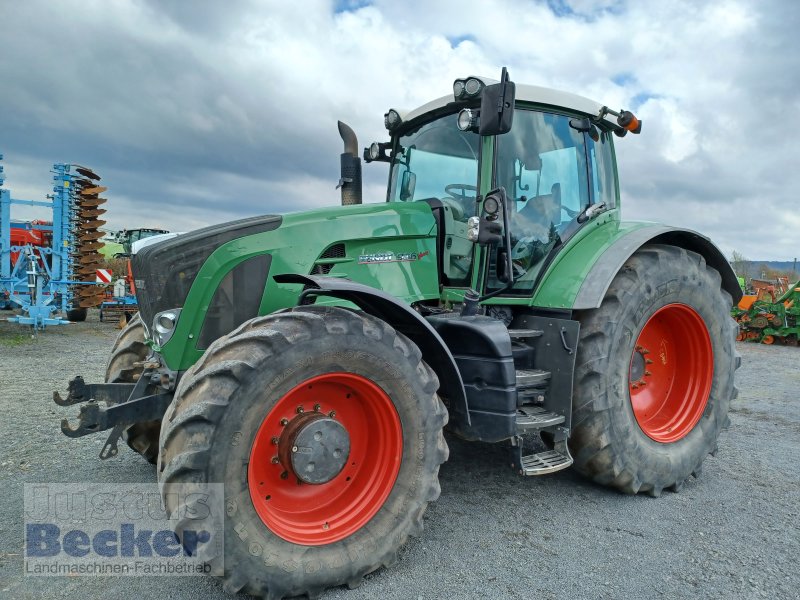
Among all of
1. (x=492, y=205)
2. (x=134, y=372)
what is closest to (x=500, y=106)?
(x=492, y=205)

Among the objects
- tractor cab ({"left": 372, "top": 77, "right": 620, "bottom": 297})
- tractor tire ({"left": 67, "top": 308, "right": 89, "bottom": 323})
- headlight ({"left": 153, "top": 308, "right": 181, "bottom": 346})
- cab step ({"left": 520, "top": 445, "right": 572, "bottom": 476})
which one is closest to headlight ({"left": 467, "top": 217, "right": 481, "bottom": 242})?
tractor cab ({"left": 372, "top": 77, "right": 620, "bottom": 297})

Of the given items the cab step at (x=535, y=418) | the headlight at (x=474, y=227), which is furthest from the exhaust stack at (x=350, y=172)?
the cab step at (x=535, y=418)

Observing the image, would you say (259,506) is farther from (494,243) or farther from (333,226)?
(494,243)

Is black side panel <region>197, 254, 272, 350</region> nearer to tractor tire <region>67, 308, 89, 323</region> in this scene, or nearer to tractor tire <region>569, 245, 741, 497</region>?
tractor tire <region>569, 245, 741, 497</region>

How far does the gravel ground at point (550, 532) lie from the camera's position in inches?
100.0

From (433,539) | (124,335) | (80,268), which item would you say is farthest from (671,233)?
(80,268)

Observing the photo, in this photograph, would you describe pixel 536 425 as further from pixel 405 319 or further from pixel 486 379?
pixel 405 319

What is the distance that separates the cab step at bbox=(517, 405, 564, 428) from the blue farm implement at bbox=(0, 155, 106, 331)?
10711 millimetres

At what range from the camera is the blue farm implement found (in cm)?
1113

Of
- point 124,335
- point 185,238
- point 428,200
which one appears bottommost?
point 124,335

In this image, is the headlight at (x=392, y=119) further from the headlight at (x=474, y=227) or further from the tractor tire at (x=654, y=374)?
the tractor tire at (x=654, y=374)

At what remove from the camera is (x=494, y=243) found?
11.7ft

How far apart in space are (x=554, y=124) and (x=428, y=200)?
3.37 feet

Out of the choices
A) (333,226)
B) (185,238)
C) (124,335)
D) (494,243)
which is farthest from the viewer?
(124,335)
